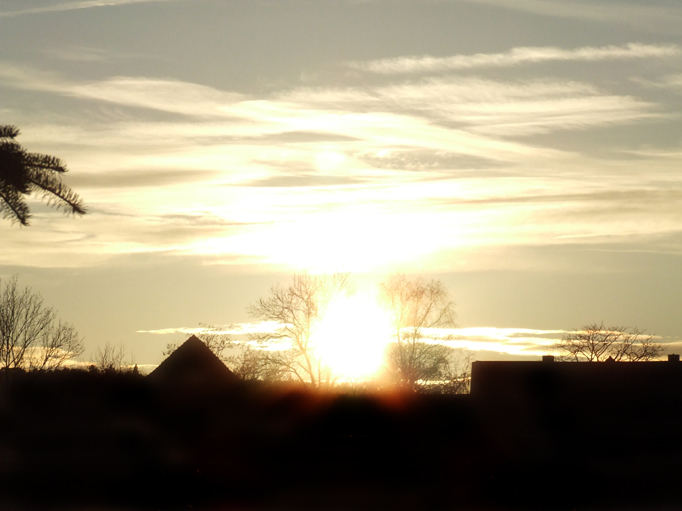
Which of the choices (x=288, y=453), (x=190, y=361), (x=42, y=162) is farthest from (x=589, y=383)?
(x=42, y=162)

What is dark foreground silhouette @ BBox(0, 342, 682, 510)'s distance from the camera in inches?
839

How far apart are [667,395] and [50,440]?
27.5m

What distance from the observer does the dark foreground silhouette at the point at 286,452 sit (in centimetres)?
2131

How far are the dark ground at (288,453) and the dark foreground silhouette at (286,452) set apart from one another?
1.3 inches

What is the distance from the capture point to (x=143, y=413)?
75.5ft

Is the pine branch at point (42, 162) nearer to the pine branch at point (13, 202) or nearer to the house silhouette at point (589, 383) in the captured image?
the pine branch at point (13, 202)

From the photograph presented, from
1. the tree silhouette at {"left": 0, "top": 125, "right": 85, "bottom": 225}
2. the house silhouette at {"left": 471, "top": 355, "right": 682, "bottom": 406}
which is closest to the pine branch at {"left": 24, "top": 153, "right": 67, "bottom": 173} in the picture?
the tree silhouette at {"left": 0, "top": 125, "right": 85, "bottom": 225}

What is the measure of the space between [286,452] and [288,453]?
0.06 meters

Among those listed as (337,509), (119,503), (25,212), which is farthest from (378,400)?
(25,212)

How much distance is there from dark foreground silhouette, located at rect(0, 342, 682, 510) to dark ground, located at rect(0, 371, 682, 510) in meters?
0.03

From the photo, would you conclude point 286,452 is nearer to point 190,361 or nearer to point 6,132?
point 6,132

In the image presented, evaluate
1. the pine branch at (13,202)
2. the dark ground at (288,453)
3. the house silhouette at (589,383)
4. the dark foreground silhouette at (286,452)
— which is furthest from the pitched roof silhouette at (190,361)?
the pine branch at (13,202)

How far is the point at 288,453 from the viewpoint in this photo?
25.0 metres

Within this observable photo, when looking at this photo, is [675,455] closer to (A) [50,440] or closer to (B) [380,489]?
(B) [380,489]
